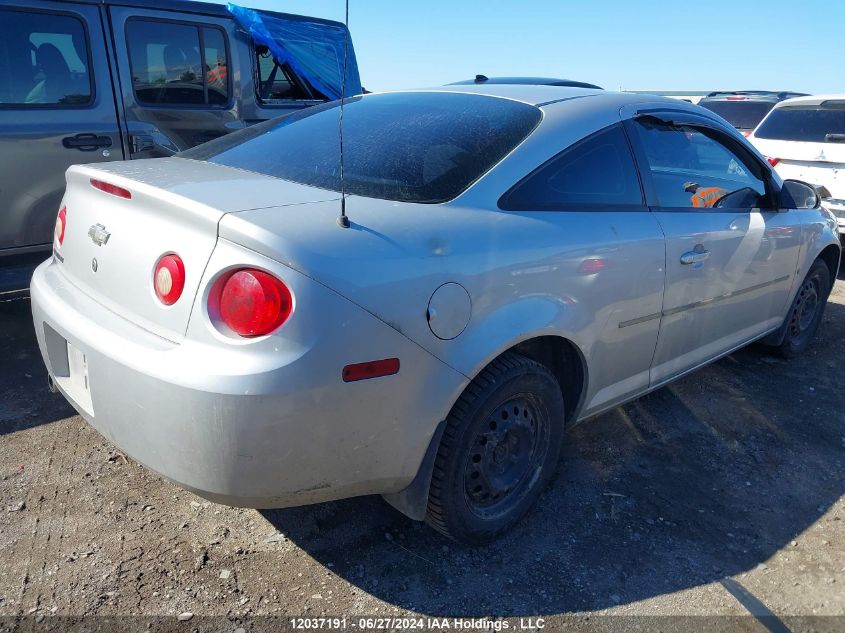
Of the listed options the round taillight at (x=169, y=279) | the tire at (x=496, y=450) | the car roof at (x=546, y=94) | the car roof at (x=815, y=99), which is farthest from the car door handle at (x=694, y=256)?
the car roof at (x=815, y=99)

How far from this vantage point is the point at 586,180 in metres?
2.67

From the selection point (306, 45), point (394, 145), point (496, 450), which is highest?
point (306, 45)

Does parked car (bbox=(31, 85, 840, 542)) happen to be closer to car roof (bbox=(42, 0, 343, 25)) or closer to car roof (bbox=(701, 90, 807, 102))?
car roof (bbox=(42, 0, 343, 25))

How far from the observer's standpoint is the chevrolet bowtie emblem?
224 centimetres

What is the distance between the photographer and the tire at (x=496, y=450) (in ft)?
7.35

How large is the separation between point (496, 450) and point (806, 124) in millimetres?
6554

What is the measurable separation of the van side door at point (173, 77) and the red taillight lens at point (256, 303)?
10.9 ft

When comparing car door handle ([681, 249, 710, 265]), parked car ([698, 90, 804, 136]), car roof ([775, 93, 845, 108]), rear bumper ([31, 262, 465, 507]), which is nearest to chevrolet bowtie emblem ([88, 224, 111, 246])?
rear bumper ([31, 262, 465, 507])

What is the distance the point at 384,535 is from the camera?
2537mm

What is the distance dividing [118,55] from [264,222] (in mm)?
3487

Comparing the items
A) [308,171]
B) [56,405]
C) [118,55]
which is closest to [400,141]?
[308,171]

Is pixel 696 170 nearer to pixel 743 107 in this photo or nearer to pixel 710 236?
pixel 710 236

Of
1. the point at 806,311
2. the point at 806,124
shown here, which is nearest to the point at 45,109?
the point at 806,311

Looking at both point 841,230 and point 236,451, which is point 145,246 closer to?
point 236,451
